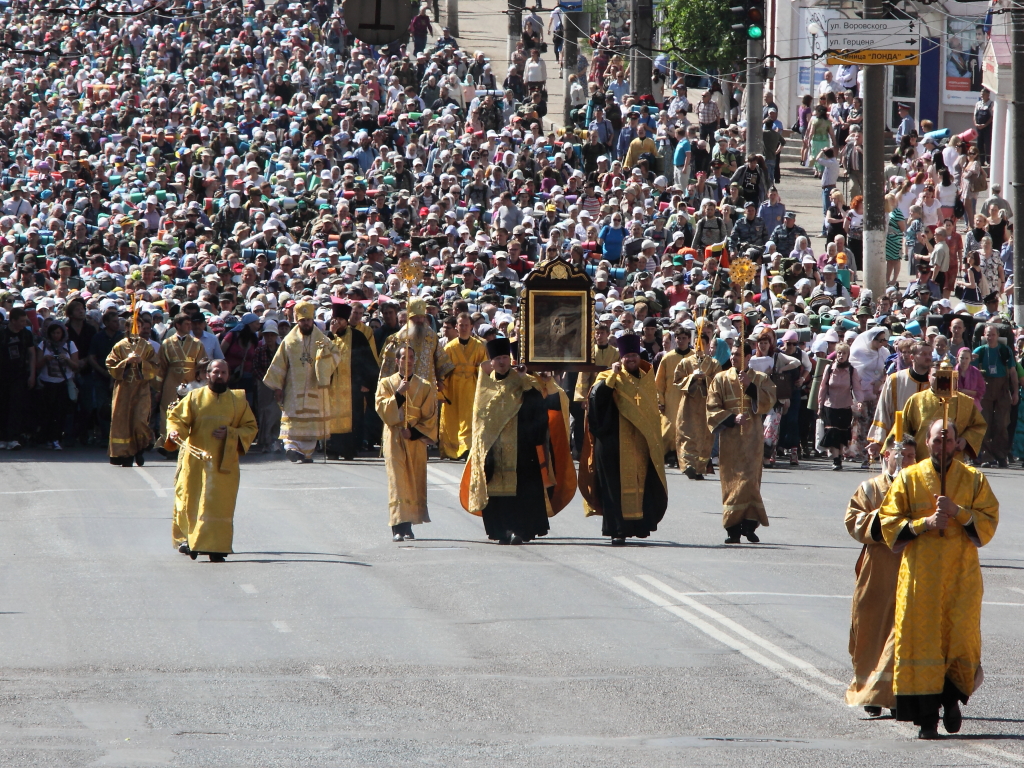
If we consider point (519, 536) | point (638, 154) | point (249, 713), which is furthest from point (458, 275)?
point (249, 713)

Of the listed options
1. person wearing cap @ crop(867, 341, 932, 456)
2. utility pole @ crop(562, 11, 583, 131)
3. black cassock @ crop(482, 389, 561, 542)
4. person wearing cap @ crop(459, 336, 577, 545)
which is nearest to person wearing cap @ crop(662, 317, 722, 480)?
person wearing cap @ crop(867, 341, 932, 456)

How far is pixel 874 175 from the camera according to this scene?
84.7 feet

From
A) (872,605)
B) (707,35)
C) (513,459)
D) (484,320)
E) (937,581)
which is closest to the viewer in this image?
(937,581)

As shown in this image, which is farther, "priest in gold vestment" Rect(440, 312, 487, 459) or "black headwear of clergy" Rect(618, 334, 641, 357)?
"priest in gold vestment" Rect(440, 312, 487, 459)

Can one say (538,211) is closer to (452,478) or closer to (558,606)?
(452,478)

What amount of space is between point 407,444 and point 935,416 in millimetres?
4496

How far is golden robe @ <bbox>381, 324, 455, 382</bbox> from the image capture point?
19906 millimetres

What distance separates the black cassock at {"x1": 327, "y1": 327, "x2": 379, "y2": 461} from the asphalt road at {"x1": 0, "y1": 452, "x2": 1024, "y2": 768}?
5.22 m

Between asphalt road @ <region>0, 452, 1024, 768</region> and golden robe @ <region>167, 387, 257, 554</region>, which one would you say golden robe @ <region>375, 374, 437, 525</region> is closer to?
asphalt road @ <region>0, 452, 1024, 768</region>

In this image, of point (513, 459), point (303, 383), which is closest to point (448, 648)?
point (513, 459)

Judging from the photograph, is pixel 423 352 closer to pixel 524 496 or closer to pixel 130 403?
pixel 130 403

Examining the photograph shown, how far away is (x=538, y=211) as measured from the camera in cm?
2828

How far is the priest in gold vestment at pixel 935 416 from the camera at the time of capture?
500 inches

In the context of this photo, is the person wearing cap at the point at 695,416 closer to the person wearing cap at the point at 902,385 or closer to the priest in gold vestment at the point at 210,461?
the person wearing cap at the point at 902,385
